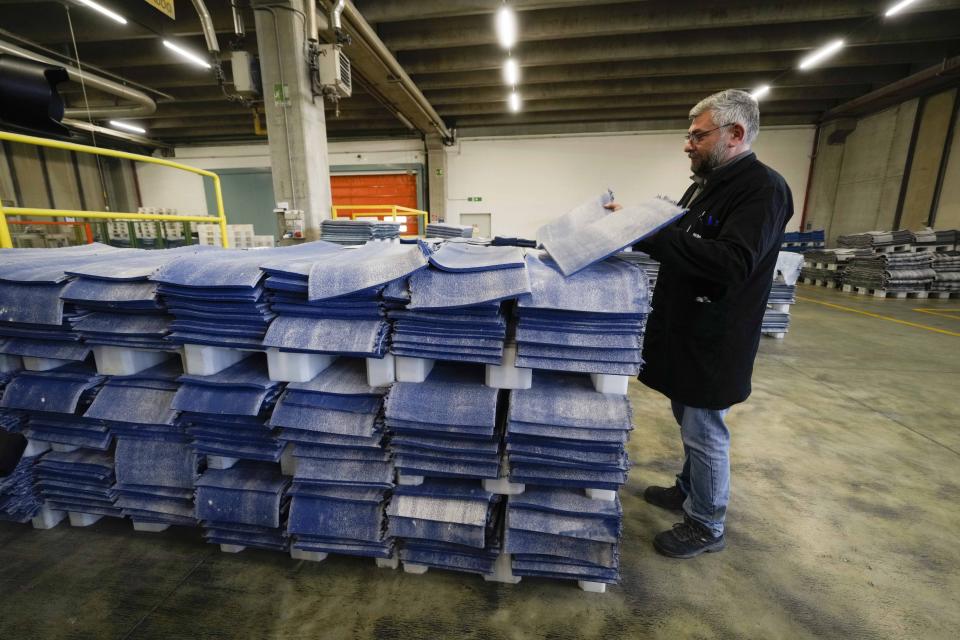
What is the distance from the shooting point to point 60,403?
1.88 metres

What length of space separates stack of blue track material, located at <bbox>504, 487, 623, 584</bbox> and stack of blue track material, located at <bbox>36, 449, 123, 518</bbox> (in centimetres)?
195

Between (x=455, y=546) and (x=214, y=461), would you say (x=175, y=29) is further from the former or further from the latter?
(x=455, y=546)

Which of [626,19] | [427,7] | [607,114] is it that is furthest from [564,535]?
[607,114]

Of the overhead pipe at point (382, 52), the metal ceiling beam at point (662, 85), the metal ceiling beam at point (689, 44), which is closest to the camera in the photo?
the overhead pipe at point (382, 52)

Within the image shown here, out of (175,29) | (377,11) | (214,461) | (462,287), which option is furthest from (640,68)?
(214,461)

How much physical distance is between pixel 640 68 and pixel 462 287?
453 inches

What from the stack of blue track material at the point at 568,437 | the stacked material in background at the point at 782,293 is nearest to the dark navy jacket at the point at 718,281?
the stack of blue track material at the point at 568,437

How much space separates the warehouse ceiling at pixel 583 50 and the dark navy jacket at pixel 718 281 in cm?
755

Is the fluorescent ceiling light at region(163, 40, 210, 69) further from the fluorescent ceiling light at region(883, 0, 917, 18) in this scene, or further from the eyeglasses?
the fluorescent ceiling light at region(883, 0, 917, 18)

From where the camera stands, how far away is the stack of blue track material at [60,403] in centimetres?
190

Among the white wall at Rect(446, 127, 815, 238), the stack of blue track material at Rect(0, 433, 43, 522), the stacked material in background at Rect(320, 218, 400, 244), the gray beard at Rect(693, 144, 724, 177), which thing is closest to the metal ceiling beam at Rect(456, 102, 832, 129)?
the white wall at Rect(446, 127, 815, 238)

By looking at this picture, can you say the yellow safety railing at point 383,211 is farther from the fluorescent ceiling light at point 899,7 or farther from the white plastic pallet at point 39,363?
the fluorescent ceiling light at point 899,7

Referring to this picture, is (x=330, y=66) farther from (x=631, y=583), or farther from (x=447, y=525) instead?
(x=631, y=583)

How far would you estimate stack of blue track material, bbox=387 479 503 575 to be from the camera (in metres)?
1.71
